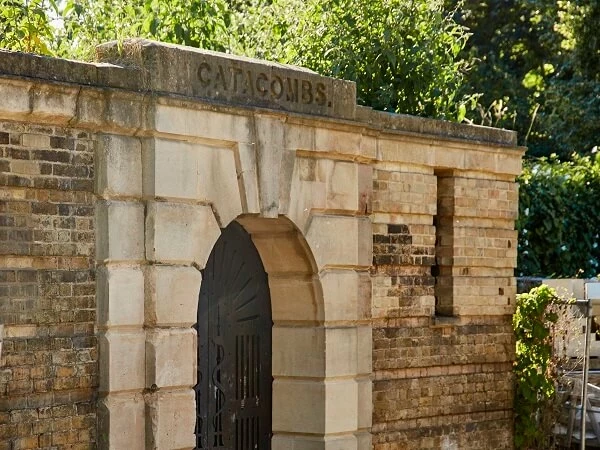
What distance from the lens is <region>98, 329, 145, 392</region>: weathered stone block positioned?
31.3 feet

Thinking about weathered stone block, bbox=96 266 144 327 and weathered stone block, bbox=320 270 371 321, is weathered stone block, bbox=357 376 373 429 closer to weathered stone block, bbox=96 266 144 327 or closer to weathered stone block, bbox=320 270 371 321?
weathered stone block, bbox=320 270 371 321

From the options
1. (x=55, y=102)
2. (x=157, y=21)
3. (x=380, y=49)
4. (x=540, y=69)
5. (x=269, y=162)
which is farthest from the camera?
(x=540, y=69)

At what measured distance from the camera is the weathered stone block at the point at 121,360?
954 cm

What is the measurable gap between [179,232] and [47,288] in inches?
47.2

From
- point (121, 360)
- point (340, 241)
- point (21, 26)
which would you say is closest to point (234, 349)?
point (340, 241)

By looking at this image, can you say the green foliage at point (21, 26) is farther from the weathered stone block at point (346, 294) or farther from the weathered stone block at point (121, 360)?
the weathered stone block at point (346, 294)

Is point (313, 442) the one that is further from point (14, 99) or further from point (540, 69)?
point (540, 69)

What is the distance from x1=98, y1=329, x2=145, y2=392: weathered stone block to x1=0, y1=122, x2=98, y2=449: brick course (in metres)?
0.07

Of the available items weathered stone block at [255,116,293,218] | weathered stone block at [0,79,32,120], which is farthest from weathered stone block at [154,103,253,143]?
weathered stone block at [0,79,32,120]

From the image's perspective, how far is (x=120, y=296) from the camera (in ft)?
31.6

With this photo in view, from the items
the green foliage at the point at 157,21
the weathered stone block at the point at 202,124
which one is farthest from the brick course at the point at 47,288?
the green foliage at the point at 157,21

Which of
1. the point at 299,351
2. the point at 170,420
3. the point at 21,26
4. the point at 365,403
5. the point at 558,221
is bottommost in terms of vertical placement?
the point at 365,403

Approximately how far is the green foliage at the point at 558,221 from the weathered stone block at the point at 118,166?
8891 millimetres

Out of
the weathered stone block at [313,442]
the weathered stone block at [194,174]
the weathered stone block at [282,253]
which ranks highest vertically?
the weathered stone block at [194,174]
